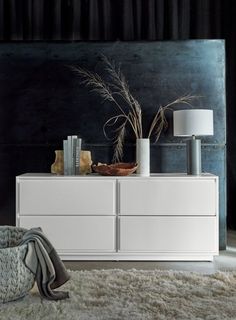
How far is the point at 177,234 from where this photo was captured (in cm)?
342

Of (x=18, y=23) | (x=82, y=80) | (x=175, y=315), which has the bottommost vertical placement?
(x=175, y=315)

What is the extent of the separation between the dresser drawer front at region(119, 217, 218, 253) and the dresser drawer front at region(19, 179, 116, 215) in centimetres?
32

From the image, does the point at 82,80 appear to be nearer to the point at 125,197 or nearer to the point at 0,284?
the point at 125,197

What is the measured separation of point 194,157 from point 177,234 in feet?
2.11

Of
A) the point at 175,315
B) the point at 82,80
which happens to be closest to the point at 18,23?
the point at 82,80

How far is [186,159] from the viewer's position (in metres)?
3.94

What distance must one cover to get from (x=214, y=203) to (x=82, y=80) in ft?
5.19

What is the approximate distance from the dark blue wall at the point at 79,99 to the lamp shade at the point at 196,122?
37 cm

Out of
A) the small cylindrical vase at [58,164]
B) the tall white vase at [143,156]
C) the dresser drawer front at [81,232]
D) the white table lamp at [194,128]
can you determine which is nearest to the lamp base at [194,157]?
the white table lamp at [194,128]

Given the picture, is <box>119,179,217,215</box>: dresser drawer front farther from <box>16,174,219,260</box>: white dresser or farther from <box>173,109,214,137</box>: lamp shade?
<box>173,109,214,137</box>: lamp shade

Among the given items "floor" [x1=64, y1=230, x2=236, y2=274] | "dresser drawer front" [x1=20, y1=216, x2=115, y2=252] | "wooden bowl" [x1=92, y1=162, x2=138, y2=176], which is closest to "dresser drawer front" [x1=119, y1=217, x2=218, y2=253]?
"floor" [x1=64, y1=230, x2=236, y2=274]

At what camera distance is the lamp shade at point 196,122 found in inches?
139

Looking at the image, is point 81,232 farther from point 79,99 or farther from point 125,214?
point 79,99

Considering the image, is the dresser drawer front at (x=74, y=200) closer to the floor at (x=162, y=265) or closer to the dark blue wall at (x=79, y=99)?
the floor at (x=162, y=265)
